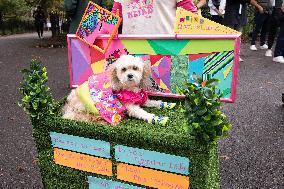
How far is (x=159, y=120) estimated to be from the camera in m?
2.63

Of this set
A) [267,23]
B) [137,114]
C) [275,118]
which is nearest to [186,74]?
[137,114]

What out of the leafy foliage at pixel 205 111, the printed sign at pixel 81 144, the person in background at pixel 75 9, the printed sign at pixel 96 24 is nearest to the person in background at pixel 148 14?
the printed sign at pixel 96 24

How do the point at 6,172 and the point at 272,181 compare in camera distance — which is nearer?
the point at 272,181

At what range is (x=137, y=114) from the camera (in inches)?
108

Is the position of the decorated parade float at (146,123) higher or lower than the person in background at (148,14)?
lower

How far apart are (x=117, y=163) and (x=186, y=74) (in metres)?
0.90

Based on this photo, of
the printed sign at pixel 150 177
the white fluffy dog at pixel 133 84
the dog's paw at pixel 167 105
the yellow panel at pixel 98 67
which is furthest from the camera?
the yellow panel at pixel 98 67

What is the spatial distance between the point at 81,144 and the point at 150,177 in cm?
53

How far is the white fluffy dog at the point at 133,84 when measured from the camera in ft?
8.81

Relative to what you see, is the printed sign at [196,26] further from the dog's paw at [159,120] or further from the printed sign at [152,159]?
the printed sign at [152,159]

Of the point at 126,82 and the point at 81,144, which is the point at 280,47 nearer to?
the point at 126,82

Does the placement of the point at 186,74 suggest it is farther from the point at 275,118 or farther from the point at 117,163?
the point at 275,118

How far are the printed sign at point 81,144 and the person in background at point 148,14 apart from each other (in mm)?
1336

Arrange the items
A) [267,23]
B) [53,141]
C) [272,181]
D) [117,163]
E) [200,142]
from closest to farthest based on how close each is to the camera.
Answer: [200,142] < [117,163] < [53,141] < [272,181] < [267,23]
